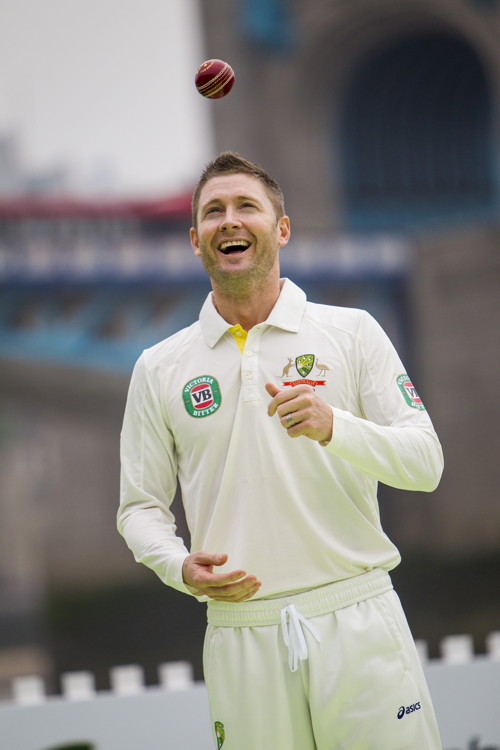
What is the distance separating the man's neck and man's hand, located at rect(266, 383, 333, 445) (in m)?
0.38

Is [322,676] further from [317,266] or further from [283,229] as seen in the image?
[317,266]

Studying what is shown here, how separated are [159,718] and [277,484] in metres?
1.59

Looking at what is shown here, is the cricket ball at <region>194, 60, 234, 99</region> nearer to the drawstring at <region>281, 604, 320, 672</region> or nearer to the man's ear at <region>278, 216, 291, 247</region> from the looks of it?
the man's ear at <region>278, 216, 291, 247</region>

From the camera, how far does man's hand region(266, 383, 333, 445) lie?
1.81 meters

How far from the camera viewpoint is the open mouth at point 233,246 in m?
2.09

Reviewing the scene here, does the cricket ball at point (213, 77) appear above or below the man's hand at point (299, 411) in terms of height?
above

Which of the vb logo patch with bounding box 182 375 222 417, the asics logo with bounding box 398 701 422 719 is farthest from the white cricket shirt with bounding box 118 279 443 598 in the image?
the asics logo with bounding box 398 701 422 719

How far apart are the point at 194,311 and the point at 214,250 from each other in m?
13.2

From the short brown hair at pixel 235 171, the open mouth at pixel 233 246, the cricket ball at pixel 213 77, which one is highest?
the cricket ball at pixel 213 77

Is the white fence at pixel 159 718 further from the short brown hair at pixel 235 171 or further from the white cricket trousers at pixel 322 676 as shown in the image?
the short brown hair at pixel 235 171

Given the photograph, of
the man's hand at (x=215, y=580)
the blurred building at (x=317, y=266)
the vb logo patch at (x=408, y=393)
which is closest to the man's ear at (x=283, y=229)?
the vb logo patch at (x=408, y=393)

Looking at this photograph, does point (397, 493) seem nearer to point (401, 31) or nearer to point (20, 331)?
point (20, 331)

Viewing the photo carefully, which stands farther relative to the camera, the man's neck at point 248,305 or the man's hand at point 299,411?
the man's neck at point 248,305

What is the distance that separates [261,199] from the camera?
6.97 ft
